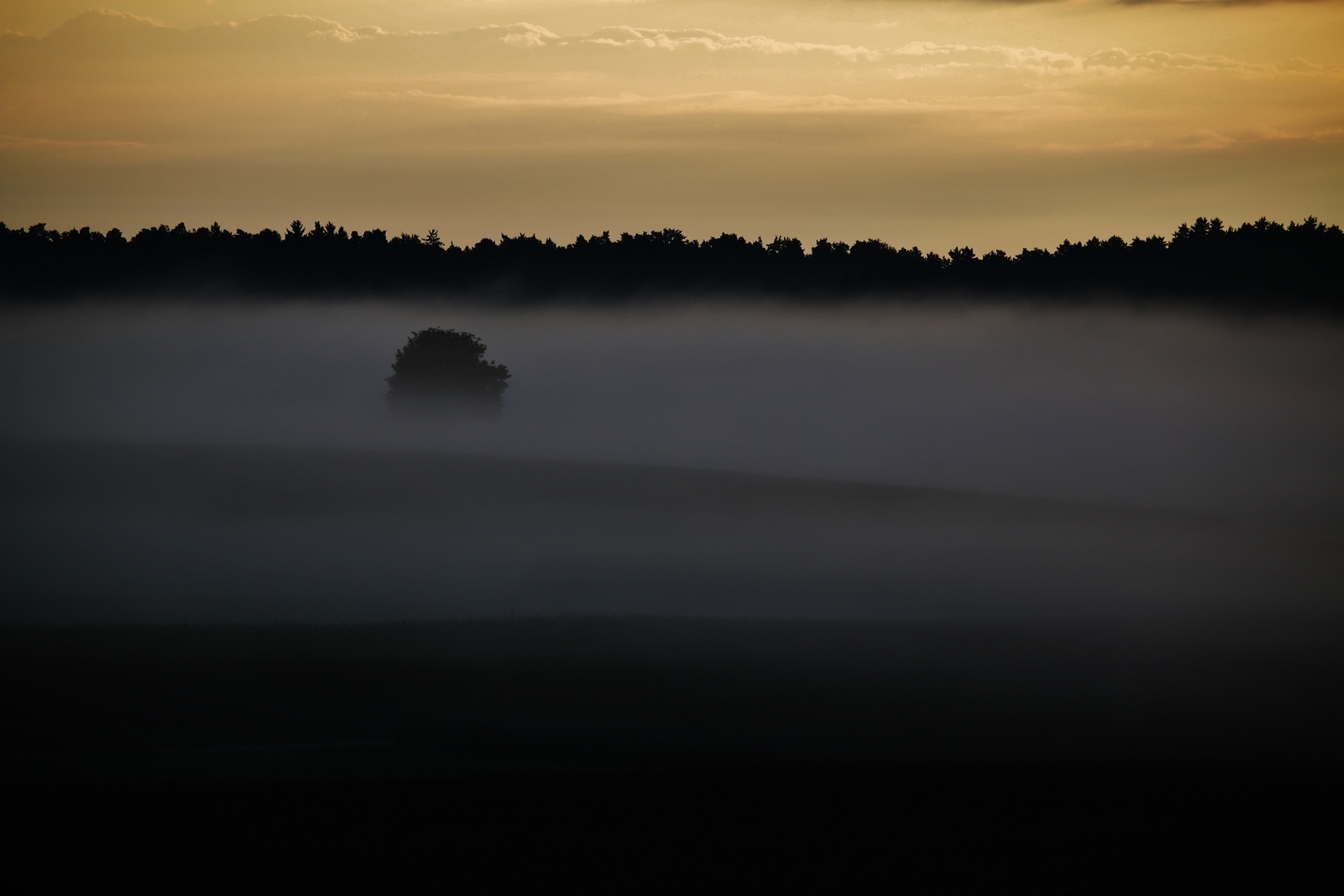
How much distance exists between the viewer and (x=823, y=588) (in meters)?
44.8

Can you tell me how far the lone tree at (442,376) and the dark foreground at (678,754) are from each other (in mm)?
64887

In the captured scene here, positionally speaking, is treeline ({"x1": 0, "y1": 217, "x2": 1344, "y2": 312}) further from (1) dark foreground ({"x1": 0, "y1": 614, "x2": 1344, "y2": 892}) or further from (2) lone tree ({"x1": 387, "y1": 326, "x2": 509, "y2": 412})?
(1) dark foreground ({"x1": 0, "y1": 614, "x2": 1344, "y2": 892})

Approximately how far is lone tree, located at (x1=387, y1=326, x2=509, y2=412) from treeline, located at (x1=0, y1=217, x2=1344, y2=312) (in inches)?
1913

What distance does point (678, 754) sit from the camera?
23469 millimetres

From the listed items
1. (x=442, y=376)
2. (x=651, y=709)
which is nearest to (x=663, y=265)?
(x=442, y=376)

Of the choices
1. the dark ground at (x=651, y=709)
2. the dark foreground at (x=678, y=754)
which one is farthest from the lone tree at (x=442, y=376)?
the dark foreground at (x=678, y=754)

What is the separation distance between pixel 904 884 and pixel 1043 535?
44291 mm

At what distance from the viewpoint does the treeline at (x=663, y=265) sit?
114375mm

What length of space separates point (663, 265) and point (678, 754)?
139555mm

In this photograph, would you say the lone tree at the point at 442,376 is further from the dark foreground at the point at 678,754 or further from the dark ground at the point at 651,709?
the dark foreground at the point at 678,754

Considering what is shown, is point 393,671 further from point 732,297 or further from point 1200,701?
point 732,297

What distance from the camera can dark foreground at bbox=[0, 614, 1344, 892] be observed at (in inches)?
699

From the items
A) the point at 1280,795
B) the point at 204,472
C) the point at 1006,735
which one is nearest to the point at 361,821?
the point at 1006,735

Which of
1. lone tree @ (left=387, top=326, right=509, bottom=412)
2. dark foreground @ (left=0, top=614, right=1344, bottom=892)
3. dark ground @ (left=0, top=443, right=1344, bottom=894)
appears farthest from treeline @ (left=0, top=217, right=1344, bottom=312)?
dark foreground @ (left=0, top=614, right=1344, bottom=892)
